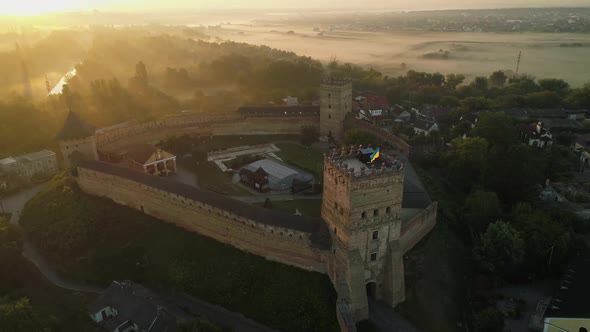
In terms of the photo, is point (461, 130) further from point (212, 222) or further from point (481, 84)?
point (212, 222)

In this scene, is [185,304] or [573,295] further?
[185,304]

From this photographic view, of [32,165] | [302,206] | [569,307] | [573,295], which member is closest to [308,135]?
[302,206]

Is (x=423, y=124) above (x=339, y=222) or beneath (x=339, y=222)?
beneath

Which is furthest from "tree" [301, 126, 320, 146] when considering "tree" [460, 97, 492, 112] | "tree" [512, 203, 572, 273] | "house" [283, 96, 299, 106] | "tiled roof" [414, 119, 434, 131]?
"tree" [460, 97, 492, 112]

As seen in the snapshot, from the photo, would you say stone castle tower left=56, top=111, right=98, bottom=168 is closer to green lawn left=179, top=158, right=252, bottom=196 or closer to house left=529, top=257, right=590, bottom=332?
green lawn left=179, top=158, right=252, bottom=196

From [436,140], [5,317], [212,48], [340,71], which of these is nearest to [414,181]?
[436,140]

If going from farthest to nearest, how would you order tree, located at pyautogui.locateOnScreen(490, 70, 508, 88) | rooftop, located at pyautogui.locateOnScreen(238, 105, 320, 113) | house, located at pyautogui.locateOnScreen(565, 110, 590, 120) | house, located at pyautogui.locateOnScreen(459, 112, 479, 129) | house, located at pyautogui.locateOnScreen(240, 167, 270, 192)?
tree, located at pyautogui.locateOnScreen(490, 70, 508, 88), house, located at pyautogui.locateOnScreen(565, 110, 590, 120), house, located at pyautogui.locateOnScreen(459, 112, 479, 129), rooftop, located at pyautogui.locateOnScreen(238, 105, 320, 113), house, located at pyautogui.locateOnScreen(240, 167, 270, 192)

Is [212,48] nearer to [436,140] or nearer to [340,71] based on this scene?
[340,71]
